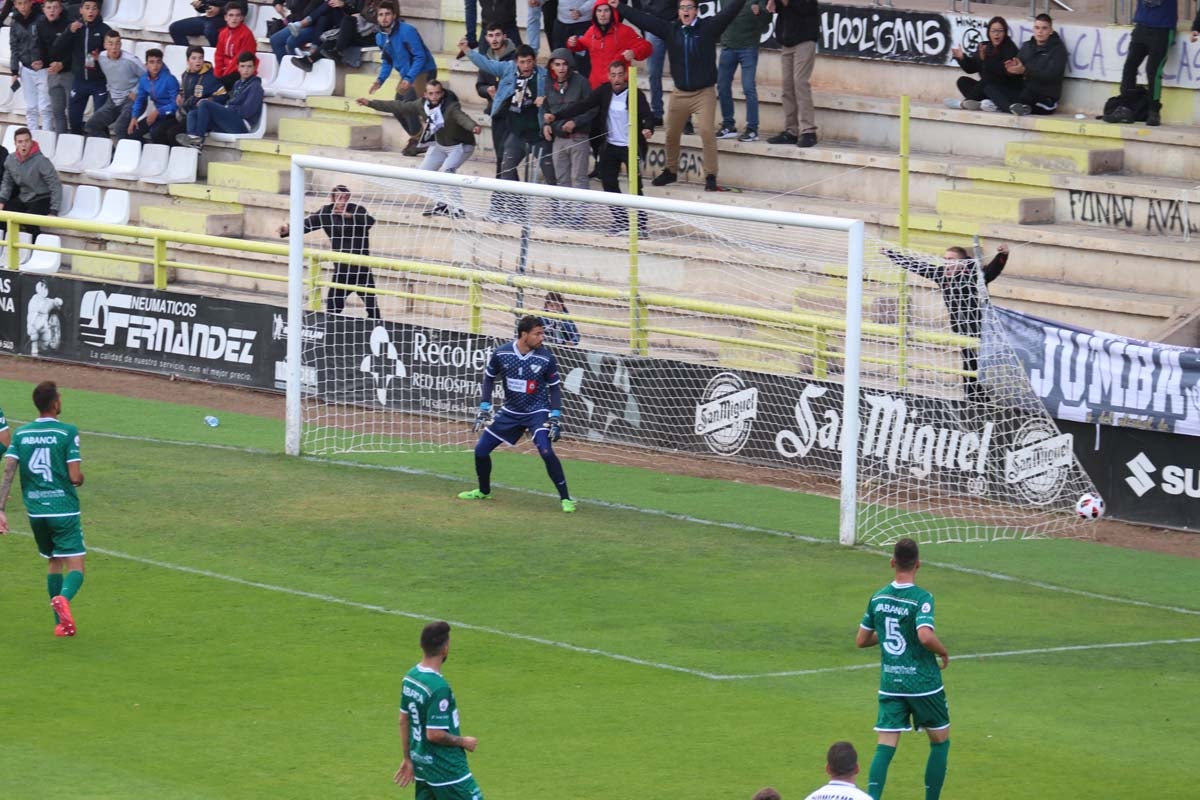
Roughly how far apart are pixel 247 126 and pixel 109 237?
284 centimetres

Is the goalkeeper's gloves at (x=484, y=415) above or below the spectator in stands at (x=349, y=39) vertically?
below

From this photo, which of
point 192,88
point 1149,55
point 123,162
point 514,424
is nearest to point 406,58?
point 192,88

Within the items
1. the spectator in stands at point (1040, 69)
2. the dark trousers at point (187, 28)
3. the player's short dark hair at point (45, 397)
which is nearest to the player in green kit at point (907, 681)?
the player's short dark hair at point (45, 397)

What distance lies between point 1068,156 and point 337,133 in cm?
1105

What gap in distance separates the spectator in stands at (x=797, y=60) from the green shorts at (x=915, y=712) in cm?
1496

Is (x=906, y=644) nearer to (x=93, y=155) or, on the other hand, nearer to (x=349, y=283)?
(x=349, y=283)

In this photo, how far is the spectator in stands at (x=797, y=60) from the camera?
2406cm

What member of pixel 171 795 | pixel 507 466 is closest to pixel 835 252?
pixel 507 466

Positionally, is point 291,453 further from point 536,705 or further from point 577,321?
point 536,705

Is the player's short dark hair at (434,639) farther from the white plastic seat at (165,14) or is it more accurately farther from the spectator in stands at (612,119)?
the white plastic seat at (165,14)

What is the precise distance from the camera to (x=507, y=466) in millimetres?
20406

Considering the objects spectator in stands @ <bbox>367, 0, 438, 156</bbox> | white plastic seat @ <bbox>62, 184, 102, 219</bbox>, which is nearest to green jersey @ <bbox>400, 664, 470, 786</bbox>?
spectator in stands @ <bbox>367, 0, 438, 156</bbox>

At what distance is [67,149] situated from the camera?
29938mm

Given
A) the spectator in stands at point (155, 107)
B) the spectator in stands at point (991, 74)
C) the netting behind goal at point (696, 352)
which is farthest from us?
the spectator in stands at point (155, 107)
